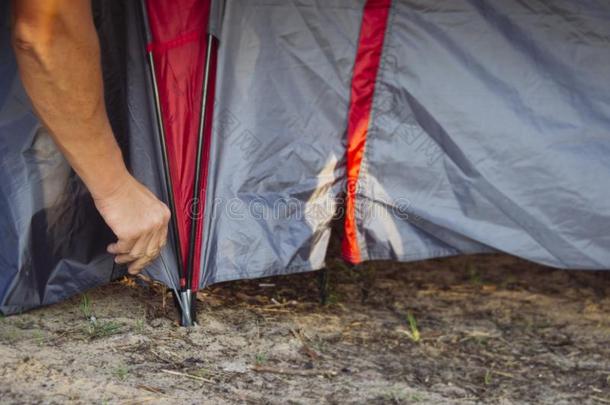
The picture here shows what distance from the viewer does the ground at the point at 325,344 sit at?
1.75 m

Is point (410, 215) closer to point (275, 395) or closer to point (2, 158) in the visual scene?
point (275, 395)

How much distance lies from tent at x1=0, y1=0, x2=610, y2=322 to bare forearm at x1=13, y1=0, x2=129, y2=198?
0.90ft

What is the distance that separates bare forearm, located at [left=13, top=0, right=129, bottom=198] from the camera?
145 cm

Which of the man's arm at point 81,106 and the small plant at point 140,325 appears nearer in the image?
the man's arm at point 81,106

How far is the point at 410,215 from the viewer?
2084 millimetres

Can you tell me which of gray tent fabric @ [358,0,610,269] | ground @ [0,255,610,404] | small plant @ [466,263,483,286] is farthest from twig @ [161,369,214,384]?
small plant @ [466,263,483,286]

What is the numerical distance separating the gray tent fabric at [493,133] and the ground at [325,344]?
0.26 meters

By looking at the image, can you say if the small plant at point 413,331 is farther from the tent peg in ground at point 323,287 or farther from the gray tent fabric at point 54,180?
the gray tent fabric at point 54,180

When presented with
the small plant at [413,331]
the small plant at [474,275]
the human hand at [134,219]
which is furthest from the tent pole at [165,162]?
the small plant at [474,275]

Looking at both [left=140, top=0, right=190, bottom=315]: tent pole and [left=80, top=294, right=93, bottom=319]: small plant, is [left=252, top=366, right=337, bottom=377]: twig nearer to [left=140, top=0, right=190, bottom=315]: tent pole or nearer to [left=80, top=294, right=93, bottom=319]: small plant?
[left=140, top=0, right=190, bottom=315]: tent pole

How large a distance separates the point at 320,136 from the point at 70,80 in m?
0.69

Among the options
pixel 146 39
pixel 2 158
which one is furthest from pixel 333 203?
pixel 2 158

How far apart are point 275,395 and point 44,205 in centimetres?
70

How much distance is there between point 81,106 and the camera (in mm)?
1573
